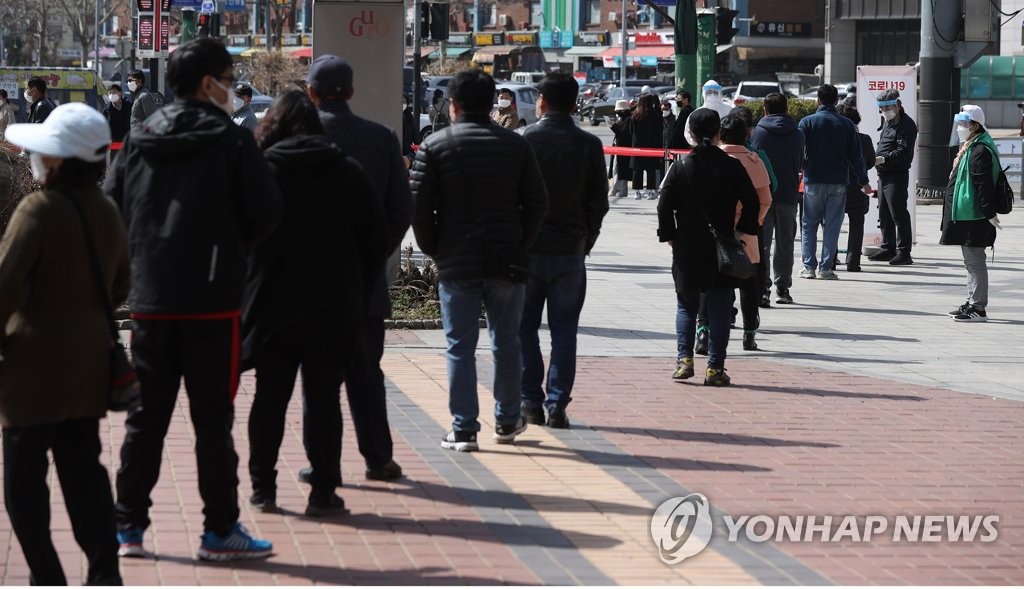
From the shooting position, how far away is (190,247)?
5.48 meters

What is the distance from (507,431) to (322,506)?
69.4 inches

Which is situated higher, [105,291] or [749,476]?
[105,291]

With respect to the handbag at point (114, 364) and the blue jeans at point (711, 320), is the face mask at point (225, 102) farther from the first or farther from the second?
the blue jeans at point (711, 320)

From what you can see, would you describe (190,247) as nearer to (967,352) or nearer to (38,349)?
(38,349)

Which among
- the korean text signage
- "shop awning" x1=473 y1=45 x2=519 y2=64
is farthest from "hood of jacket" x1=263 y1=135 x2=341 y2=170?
"shop awning" x1=473 y1=45 x2=519 y2=64

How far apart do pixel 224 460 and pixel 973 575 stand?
8.91 ft

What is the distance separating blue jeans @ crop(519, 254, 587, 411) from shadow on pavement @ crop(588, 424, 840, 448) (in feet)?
1.09

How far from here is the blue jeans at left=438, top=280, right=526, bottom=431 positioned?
301 inches

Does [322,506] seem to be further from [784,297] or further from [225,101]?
[784,297]

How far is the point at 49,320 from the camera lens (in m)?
4.95

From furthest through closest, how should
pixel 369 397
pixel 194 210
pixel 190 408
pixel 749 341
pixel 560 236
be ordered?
1. pixel 749 341
2. pixel 560 236
3. pixel 369 397
4. pixel 190 408
5. pixel 194 210

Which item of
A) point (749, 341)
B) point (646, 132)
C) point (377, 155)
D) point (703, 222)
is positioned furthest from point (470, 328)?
point (646, 132)

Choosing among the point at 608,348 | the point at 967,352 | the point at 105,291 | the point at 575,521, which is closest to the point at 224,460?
the point at 105,291

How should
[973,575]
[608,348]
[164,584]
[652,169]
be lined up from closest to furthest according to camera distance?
[164,584], [973,575], [608,348], [652,169]
